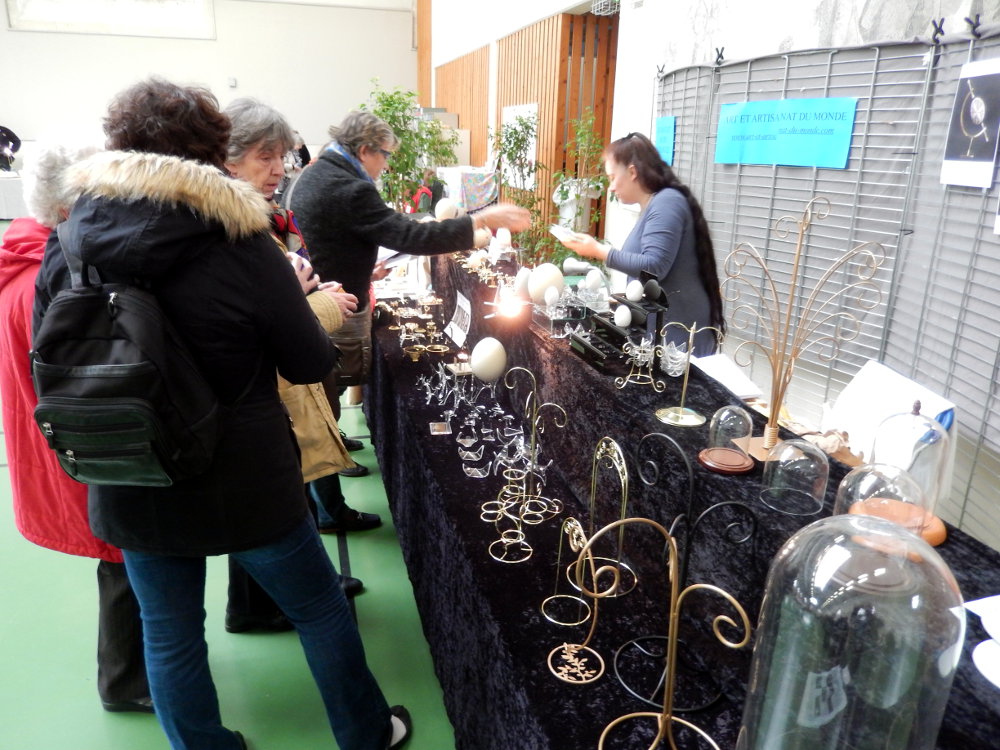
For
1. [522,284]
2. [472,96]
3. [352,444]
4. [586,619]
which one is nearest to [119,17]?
[472,96]

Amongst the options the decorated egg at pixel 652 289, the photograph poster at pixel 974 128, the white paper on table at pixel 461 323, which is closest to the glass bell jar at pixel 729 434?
the decorated egg at pixel 652 289

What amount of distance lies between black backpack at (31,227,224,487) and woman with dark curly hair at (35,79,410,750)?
0.05 m

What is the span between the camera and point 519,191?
5.87 meters

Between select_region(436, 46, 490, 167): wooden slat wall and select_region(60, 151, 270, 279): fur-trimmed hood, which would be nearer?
select_region(60, 151, 270, 279): fur-trimmed hood

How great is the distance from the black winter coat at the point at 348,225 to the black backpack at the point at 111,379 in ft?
4.10

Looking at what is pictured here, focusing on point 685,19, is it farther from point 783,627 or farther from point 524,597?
point 783,627

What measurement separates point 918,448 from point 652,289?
667 mm

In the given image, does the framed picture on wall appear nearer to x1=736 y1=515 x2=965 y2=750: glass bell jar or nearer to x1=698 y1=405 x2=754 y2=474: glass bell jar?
x1=698 y1=405 x2=754 y2=474: glass bell jar

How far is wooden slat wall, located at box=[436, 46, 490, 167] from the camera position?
8.28 metres

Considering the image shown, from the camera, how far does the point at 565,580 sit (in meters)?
1.28

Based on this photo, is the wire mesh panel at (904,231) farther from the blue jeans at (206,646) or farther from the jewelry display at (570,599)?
the blue jeans at (206,646)

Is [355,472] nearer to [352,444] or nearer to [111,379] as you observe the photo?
[352,444]

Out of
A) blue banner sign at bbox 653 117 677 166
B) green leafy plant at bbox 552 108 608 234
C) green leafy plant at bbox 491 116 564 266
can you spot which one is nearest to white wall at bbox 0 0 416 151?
green leafy plant at bbox 491 116 564 266

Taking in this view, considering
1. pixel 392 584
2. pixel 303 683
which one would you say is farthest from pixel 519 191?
pixel 303 683
